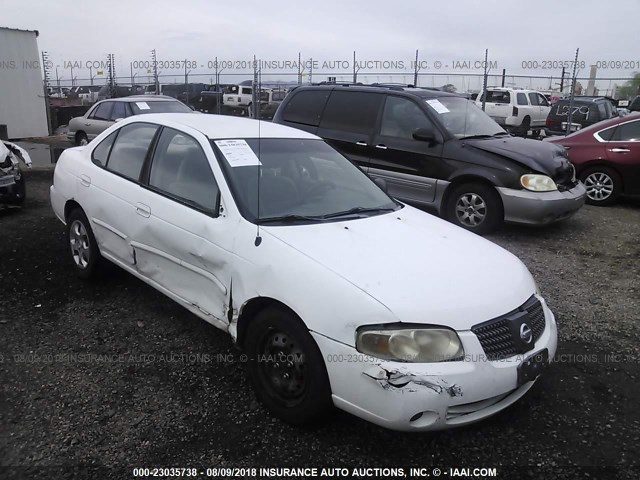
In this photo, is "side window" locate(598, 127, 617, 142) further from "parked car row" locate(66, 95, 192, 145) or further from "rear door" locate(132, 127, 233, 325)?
"parked car row" locate(66, 95, 192, 145)

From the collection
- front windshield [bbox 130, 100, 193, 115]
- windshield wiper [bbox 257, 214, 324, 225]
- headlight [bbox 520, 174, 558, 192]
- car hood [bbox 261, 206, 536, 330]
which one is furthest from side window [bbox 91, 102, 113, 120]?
car hood [bbox 261, 206, 536, 330]

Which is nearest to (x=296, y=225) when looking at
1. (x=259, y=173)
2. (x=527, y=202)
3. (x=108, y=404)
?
(x=259, y=173)

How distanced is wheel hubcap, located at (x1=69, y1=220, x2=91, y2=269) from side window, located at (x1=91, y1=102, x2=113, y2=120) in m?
8.31

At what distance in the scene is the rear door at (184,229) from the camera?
3.19 m

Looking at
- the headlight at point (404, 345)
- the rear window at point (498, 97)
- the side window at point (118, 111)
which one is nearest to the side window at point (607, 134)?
the headlight at point (404, 345)

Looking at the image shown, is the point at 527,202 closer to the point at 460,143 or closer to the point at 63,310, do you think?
the point at 460,143

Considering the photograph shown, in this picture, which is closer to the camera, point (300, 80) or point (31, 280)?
point (31, 280)

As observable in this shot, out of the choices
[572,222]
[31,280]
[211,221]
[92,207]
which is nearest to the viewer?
[211,221]

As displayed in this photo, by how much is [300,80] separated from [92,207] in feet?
50.2

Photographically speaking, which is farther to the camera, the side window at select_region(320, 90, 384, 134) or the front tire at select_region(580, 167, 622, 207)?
the front tire at select_region(580, 167, 622, 207)

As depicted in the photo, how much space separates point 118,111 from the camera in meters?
11.8

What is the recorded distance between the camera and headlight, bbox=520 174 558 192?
6242 mm

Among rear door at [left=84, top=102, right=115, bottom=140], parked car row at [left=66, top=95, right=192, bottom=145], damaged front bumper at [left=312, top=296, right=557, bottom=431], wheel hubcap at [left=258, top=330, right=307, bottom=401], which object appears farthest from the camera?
rear door at [left=84, top=102, right=115, bottom=140]

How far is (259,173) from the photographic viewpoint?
3414 mm
